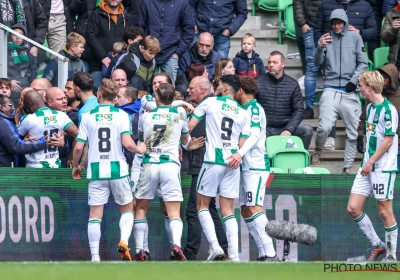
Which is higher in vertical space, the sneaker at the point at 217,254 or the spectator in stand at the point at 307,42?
the spectator in stand at the point at 307,42

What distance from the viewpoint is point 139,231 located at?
11500mm

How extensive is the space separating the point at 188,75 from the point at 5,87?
2894 mm

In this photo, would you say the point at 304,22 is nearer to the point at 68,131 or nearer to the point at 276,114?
the point at 276,114

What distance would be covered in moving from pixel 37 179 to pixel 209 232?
2209 millimetres

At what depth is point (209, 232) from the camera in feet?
37.3

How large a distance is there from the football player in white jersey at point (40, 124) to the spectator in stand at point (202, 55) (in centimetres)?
335

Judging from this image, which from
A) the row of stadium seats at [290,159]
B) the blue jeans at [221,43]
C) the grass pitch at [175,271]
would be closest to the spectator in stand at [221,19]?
the blue jeans at [221,43]

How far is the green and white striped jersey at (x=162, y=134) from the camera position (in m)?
11.3

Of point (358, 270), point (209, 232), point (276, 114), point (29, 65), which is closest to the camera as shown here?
point (358, 270)

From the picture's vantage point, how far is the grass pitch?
343 inches

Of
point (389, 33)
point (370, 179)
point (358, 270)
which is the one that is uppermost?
point (389, 33)

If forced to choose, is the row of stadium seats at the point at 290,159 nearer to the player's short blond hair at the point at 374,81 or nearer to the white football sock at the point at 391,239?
the white football sock at the point at 391,239

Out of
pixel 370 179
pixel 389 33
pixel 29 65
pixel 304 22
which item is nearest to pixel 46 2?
pixel 29 65

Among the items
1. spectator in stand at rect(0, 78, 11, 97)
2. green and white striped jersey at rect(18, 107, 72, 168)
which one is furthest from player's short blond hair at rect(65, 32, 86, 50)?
green and white striped jersey at rect(18, 107, 72, 168)
